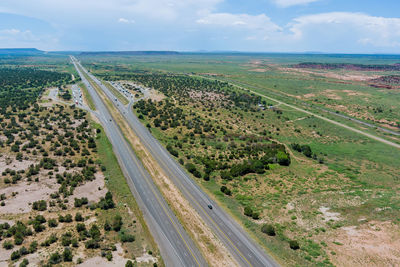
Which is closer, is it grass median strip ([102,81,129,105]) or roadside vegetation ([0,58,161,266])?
roadside vegetation ([0,58,161,266])

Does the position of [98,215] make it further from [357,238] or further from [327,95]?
[327,95]

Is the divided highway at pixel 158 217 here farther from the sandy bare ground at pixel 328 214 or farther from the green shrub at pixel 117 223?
the sandy bare ground at pixel 328 214

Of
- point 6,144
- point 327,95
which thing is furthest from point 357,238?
point 327,95

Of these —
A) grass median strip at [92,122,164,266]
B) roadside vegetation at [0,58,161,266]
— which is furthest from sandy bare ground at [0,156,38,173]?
grass median strip at [92,122,164,266]

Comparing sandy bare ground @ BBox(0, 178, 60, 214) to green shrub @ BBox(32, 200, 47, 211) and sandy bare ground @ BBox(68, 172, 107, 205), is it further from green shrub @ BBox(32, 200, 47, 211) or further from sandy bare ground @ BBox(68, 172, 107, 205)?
sandy bare ground @ BBox(68, 172, 107, 205)

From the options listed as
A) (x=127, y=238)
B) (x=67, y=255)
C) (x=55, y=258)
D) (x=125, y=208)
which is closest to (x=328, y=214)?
(x=127, y=238)

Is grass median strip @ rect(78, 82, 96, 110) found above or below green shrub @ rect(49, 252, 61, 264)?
above

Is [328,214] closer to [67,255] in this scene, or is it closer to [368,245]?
[368,245]
